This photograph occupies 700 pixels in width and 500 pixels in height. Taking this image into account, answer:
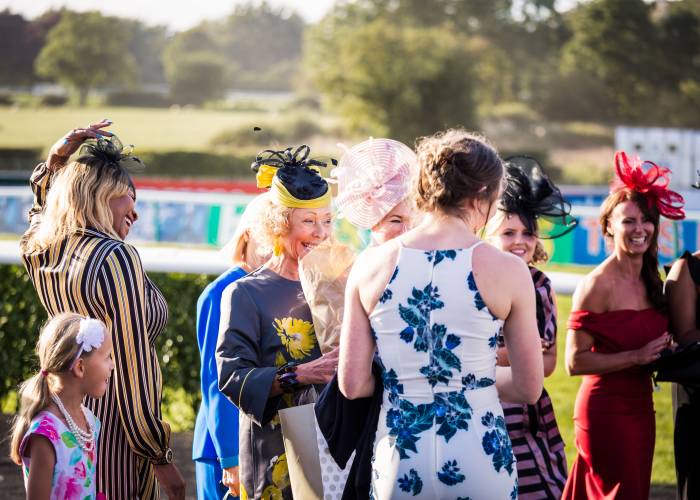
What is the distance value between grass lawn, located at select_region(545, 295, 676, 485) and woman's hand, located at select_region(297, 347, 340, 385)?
3887 mm

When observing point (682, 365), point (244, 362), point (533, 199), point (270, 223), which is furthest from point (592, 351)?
point (244, 362)

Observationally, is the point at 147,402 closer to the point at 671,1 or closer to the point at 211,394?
the point at 211,394

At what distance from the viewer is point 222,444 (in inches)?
155

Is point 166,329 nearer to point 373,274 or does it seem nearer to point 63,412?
point 63,412

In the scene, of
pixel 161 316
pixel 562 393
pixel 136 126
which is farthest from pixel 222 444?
pixel 136 126

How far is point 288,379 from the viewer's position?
11.4 ft

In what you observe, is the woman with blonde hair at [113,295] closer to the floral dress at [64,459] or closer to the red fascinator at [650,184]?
the floral dress at [64,459]

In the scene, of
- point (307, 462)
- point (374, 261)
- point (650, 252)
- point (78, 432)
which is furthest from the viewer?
point (650, 252)

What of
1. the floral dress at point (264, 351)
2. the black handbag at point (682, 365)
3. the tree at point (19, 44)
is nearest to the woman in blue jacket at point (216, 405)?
the floral dress at point (264, 351)

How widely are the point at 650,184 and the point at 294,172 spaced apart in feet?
5.90

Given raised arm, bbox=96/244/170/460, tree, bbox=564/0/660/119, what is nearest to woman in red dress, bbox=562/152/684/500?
raised arm, bbox=96/244/170/460

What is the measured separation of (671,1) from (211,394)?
59.1 meters

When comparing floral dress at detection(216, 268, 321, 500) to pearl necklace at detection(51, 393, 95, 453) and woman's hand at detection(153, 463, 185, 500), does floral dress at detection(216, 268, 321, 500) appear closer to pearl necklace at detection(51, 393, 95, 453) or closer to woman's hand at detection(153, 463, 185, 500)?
woman's hand at detection(153, 463, 185, 500)

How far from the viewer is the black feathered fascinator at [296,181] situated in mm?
3820
